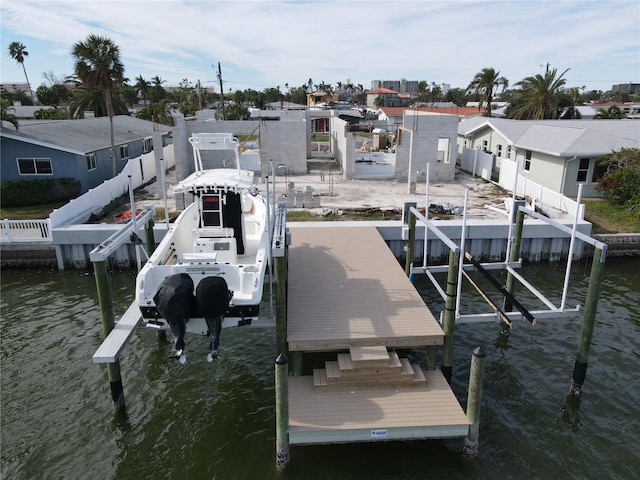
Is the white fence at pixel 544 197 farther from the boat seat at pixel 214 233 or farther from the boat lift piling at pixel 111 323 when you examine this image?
the boat lift piling at pixel 111 323

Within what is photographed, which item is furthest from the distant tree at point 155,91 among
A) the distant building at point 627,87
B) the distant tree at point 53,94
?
the distant building at point 627,87

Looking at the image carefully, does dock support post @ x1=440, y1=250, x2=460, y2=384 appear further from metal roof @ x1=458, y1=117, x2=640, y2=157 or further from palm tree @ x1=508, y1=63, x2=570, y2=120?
palm tree @ x1=508, y1=63, x2=570, y2=120

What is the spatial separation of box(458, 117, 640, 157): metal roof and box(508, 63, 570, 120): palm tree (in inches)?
363

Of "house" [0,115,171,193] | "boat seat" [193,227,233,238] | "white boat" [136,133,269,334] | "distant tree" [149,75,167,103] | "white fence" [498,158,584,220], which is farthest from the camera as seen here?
"distant tree" [149,75,167,103]

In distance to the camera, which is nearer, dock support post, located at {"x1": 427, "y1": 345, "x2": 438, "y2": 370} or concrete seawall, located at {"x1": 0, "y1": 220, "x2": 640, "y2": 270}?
dock support post, located at {"x1": 427, "y1": 345, "x2": 438, "y2": 370}

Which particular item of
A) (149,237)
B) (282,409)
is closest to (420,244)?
(149,237)

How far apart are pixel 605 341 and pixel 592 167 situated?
13.3m

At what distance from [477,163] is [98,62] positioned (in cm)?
2190

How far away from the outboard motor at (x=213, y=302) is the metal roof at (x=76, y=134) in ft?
58.8

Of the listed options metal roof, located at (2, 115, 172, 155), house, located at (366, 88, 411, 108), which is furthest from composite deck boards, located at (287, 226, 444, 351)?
house, located at (366, 88, 411, 108)

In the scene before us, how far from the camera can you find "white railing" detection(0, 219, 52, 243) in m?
16.3

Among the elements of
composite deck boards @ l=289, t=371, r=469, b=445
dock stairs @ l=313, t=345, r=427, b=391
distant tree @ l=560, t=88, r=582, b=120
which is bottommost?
composite deck boards @ l=289, t=371, r=469, b=445

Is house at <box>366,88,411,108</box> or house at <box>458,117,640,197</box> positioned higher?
house at <box>366,88,411,108</box>

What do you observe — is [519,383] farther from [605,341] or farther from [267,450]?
[267,450]
